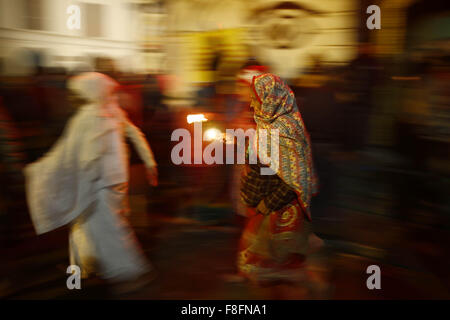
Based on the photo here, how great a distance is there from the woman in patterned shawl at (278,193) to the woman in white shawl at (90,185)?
1.07m

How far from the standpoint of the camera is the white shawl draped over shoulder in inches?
120

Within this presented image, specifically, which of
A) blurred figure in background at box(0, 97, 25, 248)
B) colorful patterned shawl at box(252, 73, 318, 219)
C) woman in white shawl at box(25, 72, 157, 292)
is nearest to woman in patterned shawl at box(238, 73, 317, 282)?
colorful patterned shawl at box(252, 73, 318, 219)

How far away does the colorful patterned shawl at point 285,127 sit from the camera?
307 centimetres

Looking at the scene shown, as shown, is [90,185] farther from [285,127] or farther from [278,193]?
[285,127]

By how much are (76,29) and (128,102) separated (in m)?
0.93

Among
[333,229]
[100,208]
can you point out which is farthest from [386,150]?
[100,208]

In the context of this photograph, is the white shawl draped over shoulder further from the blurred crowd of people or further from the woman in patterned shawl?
the woman in patterned shawl

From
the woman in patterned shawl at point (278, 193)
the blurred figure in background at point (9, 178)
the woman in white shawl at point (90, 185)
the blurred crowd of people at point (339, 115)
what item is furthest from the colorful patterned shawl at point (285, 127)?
the blurred figure in background at point (9, 178)

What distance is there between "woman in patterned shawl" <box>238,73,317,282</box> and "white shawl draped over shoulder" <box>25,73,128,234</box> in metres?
1.15

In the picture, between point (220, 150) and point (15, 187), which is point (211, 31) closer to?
point (220, 150)

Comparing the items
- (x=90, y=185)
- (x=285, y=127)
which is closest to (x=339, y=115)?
(x=285, y=127)

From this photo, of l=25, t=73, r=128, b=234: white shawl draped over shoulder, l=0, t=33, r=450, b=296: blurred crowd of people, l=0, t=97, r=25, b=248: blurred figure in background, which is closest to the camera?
l=25, t=73, r=128, b=234: white shawl draped over shoulder

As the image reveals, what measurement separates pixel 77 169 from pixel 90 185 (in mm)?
177

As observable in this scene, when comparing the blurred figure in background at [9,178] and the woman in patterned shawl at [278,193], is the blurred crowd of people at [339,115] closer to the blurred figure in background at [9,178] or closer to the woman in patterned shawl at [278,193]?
the blurred figure in background at [9,178]
